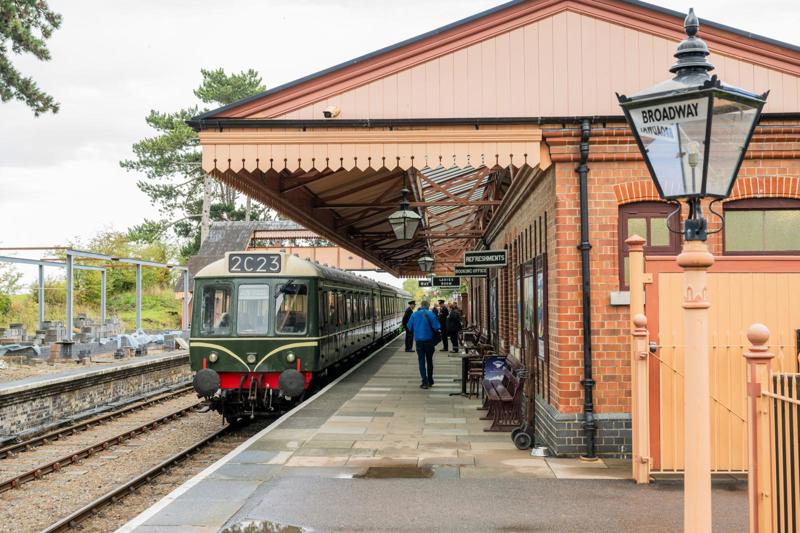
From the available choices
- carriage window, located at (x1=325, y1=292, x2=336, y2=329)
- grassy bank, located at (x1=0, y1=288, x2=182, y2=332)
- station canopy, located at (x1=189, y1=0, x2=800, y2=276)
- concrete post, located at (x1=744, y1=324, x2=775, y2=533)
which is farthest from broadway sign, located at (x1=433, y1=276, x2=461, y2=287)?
grassy bank, located at (x1=0, y1=288, x2=182, y2=332)

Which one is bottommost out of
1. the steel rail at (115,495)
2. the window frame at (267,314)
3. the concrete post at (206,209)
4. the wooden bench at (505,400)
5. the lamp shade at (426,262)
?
the steel rail at (115,495)

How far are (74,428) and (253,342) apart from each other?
3.57m

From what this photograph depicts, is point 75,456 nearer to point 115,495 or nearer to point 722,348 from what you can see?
point 115,495

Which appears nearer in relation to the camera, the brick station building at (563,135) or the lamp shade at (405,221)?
the brick station building at (563,135)

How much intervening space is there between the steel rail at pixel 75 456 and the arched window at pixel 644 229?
7210 millimetres

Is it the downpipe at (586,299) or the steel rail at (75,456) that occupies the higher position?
the downpipe at (586,299)

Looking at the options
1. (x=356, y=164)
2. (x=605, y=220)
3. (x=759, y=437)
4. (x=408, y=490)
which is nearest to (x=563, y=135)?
(x=605, y=220)

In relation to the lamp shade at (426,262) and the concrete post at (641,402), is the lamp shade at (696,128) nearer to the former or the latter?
the concrete post at (641,402)

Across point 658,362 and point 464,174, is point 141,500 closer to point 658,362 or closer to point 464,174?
point 658,362

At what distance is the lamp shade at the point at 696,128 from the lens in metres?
3.80

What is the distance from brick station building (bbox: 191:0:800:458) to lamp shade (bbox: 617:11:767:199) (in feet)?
12.5

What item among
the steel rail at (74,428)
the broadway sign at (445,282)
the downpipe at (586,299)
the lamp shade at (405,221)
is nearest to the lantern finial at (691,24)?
the downpipe at (586,299)

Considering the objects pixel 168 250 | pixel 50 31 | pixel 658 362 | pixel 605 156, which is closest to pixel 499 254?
pixel 605 156

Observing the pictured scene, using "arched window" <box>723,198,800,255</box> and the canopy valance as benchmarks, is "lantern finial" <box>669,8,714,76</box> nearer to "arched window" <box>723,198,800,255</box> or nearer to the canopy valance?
the canopy valance
